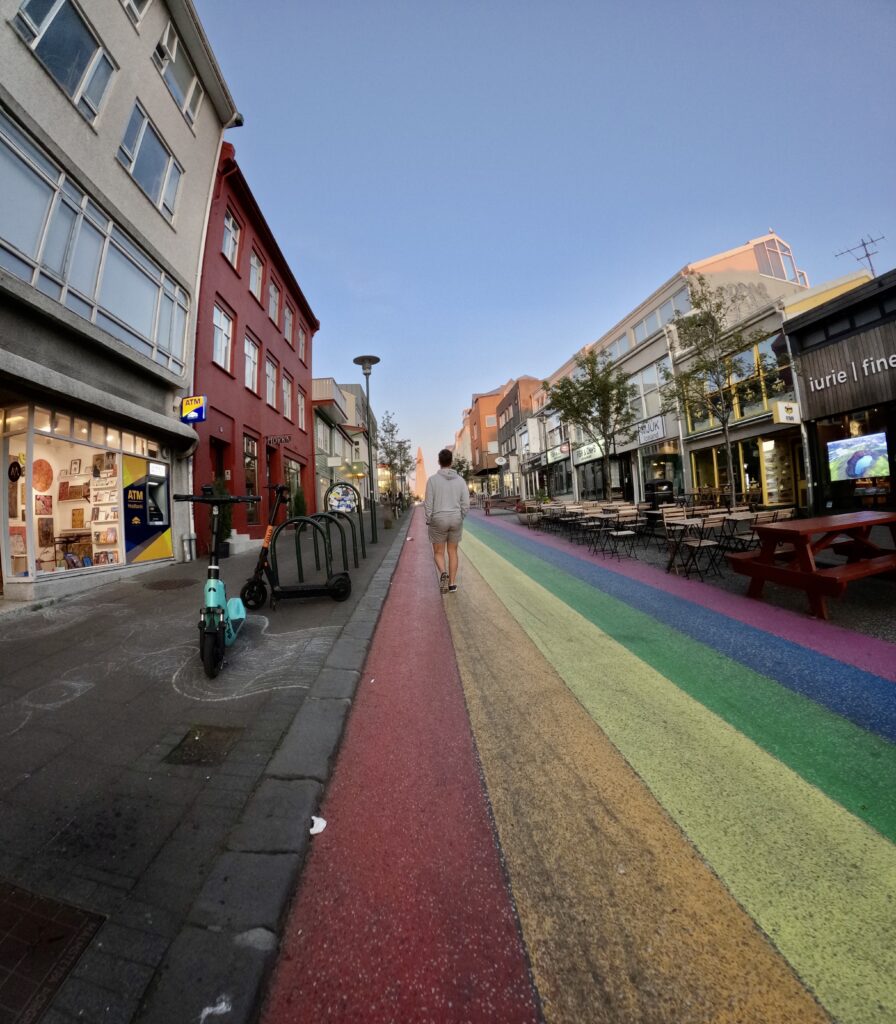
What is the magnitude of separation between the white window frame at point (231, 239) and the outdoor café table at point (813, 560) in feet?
49.4

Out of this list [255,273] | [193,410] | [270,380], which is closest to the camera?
[193,410]

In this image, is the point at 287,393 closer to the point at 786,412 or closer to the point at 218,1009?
the point at 786,412

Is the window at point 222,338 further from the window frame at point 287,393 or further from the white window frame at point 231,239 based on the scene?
the window frame at point 287,393

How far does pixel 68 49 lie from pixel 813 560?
13.5 meters

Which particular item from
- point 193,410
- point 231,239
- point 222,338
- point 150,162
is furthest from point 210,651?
point 231,239

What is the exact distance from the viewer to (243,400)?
13.5 meters

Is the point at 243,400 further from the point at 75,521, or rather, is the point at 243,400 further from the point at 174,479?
the point at 75,521

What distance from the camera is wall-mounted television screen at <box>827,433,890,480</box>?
11.4 meters

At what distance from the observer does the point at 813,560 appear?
189 inches

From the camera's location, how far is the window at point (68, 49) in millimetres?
6410

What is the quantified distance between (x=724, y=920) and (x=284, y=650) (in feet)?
11.3

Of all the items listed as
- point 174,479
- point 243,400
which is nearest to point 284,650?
point 174,479

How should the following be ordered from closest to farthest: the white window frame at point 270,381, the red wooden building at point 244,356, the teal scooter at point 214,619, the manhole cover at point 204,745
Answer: the manhole cover at point 204,745
the teal scooter at point 214,619
the red wooden building at point 244,356
the white window frame at point 270,381

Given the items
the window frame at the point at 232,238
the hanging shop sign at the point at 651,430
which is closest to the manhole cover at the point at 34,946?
the window frame at the point at 232,238
